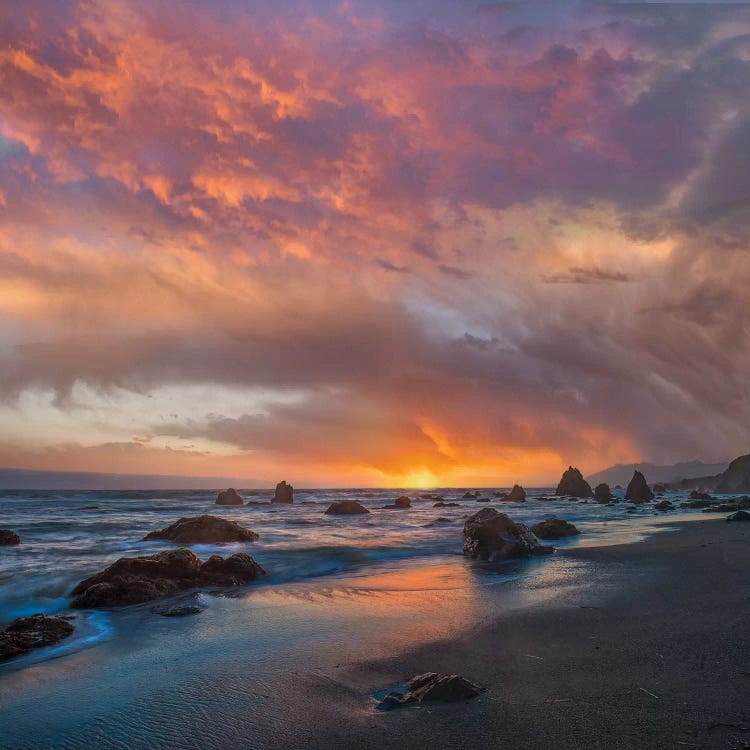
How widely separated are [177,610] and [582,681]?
750 centimetres

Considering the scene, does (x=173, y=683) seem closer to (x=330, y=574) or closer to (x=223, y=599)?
(x=223, y=599)

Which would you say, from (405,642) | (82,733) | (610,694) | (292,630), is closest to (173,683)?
(82,733)

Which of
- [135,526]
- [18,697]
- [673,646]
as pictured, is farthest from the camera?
[135,526]

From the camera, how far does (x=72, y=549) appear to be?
67.3 ft

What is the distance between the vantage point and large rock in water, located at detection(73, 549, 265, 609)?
35.3ft

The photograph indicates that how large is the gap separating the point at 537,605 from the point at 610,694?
15.0 feet

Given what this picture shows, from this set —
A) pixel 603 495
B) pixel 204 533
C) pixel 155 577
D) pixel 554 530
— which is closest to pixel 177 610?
pixel 155 577

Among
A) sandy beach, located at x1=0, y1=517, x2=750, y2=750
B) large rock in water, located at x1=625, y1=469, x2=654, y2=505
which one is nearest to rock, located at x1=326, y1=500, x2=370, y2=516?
sandy beach, located at x1=0, y1=517, x2=750, y2=750

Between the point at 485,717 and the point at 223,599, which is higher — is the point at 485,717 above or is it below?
above

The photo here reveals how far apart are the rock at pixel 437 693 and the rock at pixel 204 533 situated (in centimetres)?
1839

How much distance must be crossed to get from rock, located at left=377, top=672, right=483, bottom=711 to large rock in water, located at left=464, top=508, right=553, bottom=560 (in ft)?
39.4

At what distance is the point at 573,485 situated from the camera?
99375 mm

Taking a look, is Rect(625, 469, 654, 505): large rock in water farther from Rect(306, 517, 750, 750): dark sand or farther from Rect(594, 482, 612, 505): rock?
Rect(306, 517, 750, 750): dark sand

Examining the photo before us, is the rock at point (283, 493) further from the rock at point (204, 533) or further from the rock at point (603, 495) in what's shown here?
the rock at point (204, 533)
